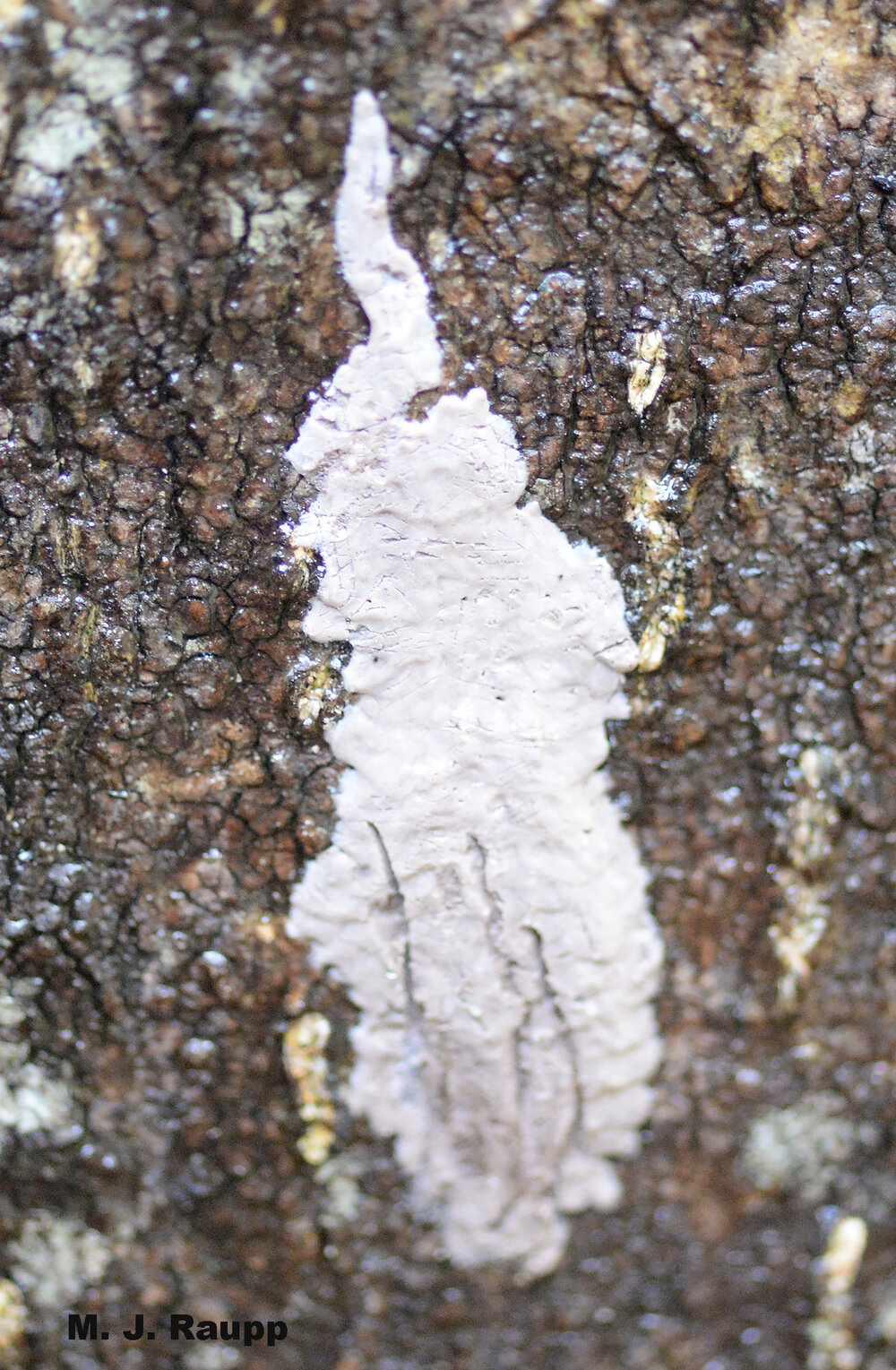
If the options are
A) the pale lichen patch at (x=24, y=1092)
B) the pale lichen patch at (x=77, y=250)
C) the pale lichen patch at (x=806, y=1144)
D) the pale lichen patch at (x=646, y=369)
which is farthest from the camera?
the pale lichen patch at (x=806, y=1144)

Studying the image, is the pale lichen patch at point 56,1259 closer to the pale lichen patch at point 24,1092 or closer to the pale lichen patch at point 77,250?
the pale lichen patch at point 24,1092

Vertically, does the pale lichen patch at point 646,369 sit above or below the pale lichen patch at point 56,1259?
above

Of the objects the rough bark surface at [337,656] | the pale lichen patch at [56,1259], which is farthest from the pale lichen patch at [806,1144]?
the pale lichen patch at [56,1259]

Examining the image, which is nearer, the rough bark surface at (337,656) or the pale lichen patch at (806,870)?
the rough bark surface at (337,656)

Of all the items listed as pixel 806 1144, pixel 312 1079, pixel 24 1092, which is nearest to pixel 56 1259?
pixel 24 1092

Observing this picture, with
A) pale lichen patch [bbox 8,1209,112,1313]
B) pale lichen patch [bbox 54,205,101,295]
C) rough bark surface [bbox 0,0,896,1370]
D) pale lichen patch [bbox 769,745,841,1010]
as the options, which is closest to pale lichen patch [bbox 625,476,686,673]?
rough bark surface [bbox 0,0,896,1370]

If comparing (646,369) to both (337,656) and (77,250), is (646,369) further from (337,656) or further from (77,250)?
(77,250)

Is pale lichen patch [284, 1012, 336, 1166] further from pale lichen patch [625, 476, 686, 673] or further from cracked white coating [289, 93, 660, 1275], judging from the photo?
pale lichen patch [625, 476, 686, 673]
